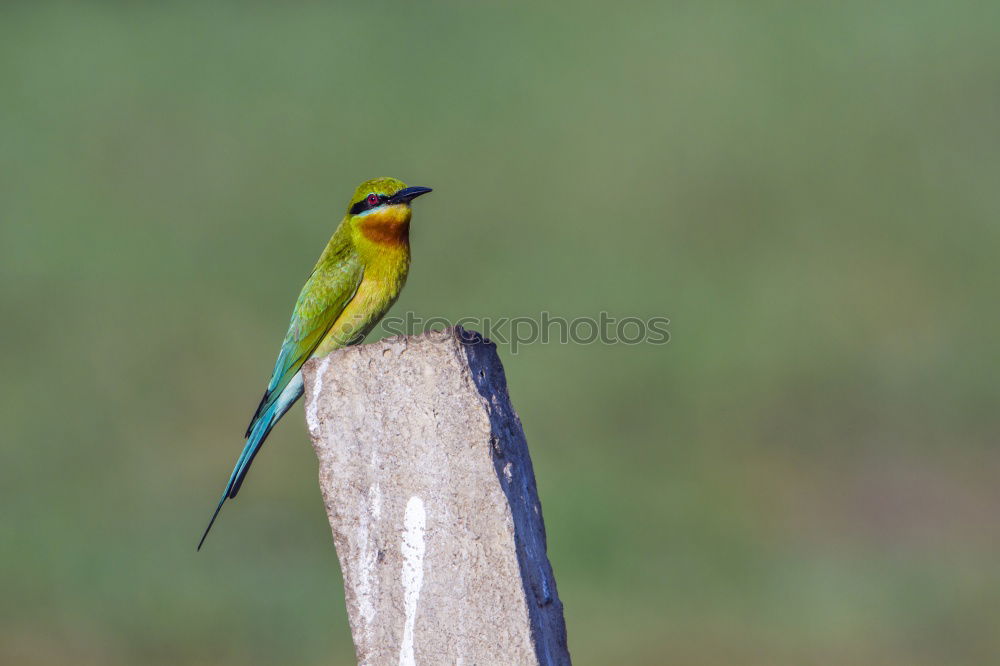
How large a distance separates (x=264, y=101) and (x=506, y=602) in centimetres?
1289

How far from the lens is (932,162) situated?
45.4 feet

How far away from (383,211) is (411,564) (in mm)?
2109

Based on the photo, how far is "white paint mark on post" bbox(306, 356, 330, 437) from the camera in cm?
287

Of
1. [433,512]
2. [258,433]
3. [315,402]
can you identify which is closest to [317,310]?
[258,433]

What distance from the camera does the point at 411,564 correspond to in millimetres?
2691

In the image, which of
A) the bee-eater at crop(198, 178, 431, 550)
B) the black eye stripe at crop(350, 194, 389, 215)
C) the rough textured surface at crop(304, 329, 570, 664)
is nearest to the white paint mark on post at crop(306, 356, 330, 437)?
the rough textured surface at crop(304, 329, 570, 664)

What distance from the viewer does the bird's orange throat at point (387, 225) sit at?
4523 millimetres

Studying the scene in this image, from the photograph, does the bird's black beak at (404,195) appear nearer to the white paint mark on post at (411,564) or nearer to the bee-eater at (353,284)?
the bee-eater at (353,284)

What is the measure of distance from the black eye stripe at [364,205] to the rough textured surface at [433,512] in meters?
1.84

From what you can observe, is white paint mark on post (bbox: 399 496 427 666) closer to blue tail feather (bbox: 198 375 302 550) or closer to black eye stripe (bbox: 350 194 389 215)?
blue tail feather (bbox: 198 375 302 550)

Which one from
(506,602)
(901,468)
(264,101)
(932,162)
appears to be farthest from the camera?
(264,101)

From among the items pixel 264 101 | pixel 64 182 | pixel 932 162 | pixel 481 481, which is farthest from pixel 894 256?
pixel 481 481

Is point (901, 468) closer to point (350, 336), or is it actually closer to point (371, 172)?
point (371, 172)

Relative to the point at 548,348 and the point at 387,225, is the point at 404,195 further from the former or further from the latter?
the point at 548,348
